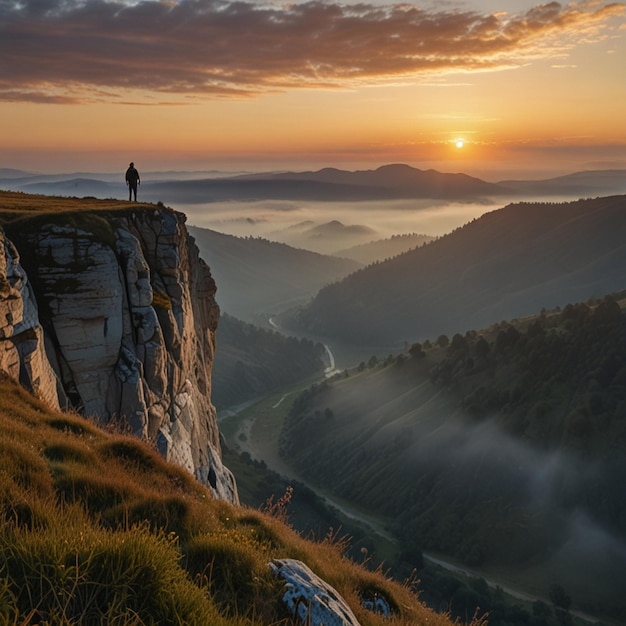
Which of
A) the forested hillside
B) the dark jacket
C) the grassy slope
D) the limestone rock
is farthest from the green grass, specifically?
the forested hillside

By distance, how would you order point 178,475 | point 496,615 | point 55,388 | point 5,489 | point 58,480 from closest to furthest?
point 5,489 → point 58,480 → point 178,475 → point 55,388 → point 496,615

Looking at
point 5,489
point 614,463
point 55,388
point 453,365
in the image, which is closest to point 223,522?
point 5,489

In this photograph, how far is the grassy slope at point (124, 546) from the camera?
5.88 meters

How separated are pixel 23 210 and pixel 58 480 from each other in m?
23.4

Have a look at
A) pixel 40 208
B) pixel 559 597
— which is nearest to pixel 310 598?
pixel 40 208

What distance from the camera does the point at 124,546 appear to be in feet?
21.2

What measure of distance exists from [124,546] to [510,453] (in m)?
137

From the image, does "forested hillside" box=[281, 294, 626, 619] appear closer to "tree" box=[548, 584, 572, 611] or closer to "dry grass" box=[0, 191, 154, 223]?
"tree" box=[548, 584, 572, 611]

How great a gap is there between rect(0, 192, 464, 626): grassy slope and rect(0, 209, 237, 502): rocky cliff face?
714 centimetres

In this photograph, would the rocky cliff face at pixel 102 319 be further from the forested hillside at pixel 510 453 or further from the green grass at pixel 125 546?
the forested hillside at pixel 510 453

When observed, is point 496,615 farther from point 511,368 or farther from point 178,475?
point 178,475

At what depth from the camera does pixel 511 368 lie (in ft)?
472

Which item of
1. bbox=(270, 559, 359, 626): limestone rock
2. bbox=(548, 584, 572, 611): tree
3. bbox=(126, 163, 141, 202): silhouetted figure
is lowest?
bbox=(548, 584, 572, 611): tree

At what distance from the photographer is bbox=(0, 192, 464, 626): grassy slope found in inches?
231
